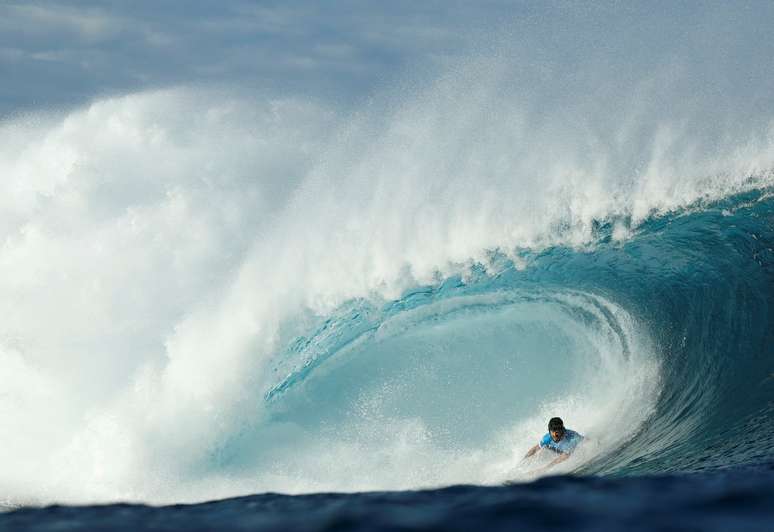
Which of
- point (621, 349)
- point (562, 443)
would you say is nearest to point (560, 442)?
point (562, 443)

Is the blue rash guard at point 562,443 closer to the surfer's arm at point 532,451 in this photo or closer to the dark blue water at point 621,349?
the surfer's arm at point 532,451

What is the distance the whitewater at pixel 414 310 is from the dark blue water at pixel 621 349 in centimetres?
5

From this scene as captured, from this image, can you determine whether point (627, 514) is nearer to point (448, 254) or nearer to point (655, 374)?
point (655, 374)

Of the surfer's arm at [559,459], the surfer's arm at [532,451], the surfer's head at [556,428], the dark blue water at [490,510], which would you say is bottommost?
the dark blue water at [490,510]

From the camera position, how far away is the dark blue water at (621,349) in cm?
642

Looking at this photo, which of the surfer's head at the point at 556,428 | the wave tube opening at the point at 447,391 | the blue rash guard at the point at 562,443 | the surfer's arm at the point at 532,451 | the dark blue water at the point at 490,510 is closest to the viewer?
the dark blue water at the point at 490,510

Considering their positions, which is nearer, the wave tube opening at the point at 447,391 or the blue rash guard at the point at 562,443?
the blue rash guard at the point at 562,443

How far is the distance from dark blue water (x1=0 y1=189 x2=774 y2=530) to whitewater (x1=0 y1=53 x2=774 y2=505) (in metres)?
0.05

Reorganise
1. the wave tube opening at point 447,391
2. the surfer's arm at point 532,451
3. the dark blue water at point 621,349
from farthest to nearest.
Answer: the wave tube opening at point 447,391 → the surfer's arm at point 532,451 → the dark blue water at point 621,349

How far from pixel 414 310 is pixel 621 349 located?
3.57 metres

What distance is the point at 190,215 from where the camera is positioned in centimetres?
1684

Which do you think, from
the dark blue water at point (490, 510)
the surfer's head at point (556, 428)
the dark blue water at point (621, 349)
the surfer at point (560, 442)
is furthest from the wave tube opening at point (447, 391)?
the dark blue water at point (490, 510)

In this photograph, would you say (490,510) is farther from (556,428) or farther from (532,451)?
(532,451)

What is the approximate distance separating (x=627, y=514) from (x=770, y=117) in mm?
14265
